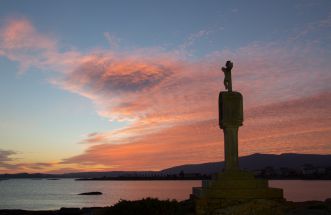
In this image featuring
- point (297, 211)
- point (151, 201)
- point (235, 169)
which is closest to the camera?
point (297, 211)

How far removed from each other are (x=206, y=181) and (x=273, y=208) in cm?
349

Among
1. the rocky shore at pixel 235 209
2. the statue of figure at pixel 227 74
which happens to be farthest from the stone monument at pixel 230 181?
the rocky shore at pixel 235 209

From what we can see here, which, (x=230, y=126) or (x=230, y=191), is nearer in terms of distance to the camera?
(x=230, y=191)

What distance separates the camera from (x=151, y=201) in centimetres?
1541

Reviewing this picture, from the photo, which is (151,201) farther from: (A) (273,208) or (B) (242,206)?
(A) (273,208)

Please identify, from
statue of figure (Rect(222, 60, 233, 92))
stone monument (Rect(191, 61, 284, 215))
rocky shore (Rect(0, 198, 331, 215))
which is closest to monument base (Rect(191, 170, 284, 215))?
stone monument (Rect(191, 61, 284, 215))

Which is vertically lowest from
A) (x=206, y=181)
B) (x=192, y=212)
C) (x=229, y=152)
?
(x=192, y=212)

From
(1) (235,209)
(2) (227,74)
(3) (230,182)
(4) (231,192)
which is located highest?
A: (2) (227,74)

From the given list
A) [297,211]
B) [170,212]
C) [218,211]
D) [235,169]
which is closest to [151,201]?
[170,212]

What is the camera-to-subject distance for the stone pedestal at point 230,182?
15492 millimetres

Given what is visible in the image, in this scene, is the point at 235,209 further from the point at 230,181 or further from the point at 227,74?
the point at 227,74

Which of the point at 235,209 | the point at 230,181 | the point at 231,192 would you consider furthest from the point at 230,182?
the point at 235,209

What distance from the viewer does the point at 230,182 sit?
16.2m

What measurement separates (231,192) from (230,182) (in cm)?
52
